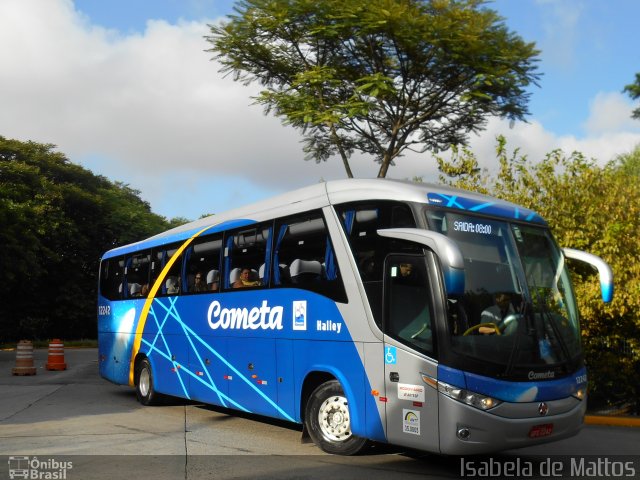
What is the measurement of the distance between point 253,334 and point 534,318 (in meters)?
4.17

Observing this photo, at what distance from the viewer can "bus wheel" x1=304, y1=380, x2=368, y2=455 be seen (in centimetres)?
839

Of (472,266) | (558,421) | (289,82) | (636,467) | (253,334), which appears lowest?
(636,467)

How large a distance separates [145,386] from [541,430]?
870 cm

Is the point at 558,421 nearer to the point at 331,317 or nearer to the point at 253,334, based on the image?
the point at 331,317

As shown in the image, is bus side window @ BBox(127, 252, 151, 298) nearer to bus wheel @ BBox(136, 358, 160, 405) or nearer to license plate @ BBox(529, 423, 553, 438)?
bus wheel @ BBox(136, 358, 160, 405)

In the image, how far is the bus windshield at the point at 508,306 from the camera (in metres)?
7.21

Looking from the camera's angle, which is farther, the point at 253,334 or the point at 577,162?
the point at 577,162

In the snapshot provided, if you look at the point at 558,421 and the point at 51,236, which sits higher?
the point at 51,236

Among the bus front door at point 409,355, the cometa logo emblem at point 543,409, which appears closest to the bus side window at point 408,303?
the bus front door at point 409,355

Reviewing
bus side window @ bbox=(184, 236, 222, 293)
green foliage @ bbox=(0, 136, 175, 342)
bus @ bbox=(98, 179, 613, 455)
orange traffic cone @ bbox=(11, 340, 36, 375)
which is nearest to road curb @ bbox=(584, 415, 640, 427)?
bus @ bbox=(98, 179, 613, 455)

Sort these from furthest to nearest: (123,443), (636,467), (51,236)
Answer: (51,236)
(123,443)
(636,467)

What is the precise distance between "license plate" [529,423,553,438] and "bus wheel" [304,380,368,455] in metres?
1.92

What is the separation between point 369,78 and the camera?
19719mm

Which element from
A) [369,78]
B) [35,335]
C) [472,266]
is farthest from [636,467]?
[35,335]
